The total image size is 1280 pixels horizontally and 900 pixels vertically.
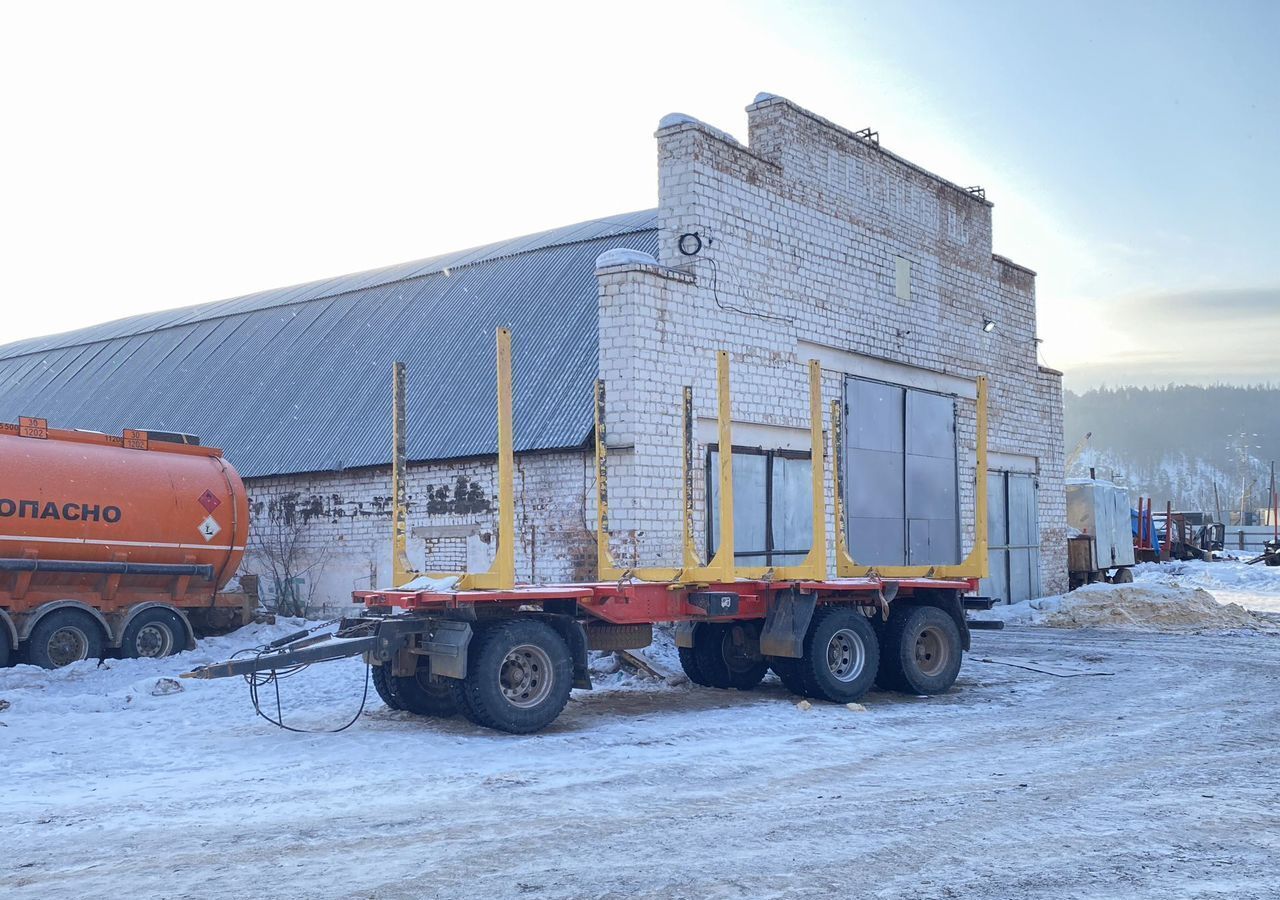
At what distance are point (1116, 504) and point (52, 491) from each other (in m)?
26.6

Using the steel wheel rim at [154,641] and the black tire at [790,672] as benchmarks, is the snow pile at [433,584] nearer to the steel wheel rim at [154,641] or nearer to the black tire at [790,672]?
the black tire at [790,672]

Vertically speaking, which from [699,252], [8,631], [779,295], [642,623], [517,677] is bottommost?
[517,677]

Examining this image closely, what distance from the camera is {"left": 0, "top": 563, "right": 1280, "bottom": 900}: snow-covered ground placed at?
598 cm

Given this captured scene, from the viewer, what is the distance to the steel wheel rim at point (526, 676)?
405 inches

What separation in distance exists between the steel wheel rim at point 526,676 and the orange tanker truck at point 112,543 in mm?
7263

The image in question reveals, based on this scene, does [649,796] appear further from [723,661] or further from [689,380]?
[689,380]

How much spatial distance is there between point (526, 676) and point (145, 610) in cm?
748

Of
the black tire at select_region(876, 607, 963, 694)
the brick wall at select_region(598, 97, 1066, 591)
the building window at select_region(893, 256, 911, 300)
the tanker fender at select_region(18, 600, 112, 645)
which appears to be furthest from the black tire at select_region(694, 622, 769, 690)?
the building window at select_region(893, 256, 911, 300)

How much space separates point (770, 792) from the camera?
26.3 ft

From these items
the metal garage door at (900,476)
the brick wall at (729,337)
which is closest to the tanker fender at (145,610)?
the brick wall at (729,337)

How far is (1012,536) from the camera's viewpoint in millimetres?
25172

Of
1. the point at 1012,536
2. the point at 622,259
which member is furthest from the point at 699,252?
the point at 1012,536

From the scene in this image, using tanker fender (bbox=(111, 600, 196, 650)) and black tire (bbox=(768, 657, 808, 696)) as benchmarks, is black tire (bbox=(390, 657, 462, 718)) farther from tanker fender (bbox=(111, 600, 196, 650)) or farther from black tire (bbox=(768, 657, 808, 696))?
tanker fender (bbox=(111, 600, 196, 650))

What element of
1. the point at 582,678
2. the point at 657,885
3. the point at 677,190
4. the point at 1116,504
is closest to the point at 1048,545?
the point at 1116,504
